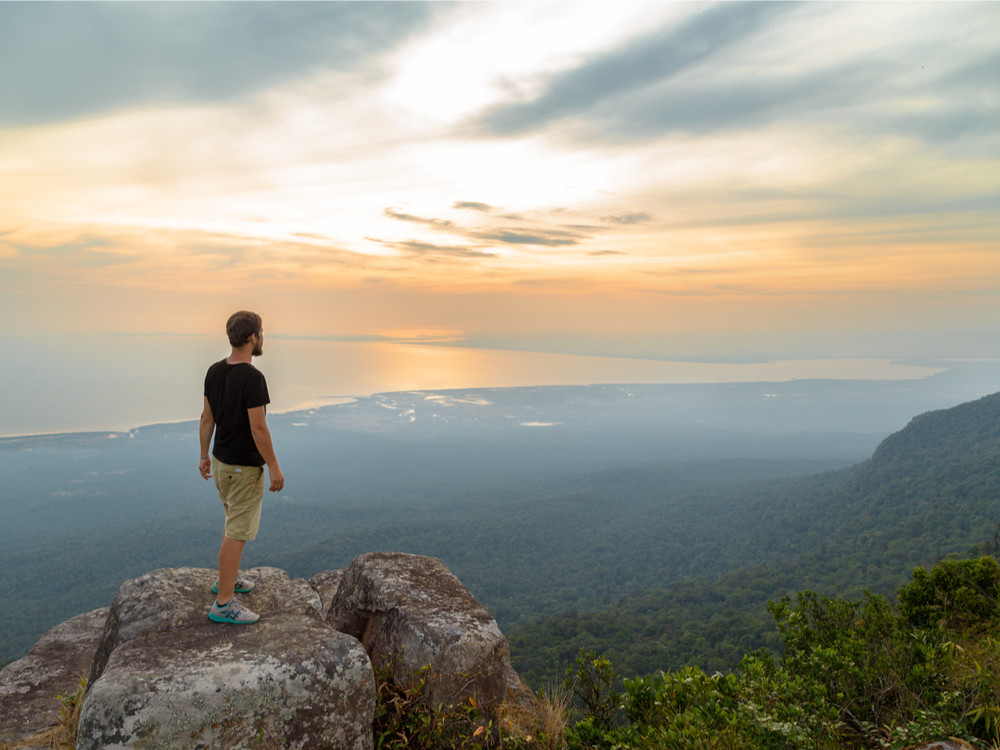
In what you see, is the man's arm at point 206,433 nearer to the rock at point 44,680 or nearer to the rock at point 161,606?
the rock at point 161,606

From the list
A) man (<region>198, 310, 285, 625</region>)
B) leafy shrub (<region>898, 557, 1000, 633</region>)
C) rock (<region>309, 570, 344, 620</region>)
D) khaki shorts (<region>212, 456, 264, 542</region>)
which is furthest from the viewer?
leafy shrub (<region>898, 557, 1000, 633</region>)

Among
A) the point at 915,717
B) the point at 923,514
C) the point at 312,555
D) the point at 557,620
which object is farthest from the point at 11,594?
the point at 923,514

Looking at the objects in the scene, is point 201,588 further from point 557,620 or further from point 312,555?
point 312,555

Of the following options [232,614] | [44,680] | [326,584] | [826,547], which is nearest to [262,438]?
[232,614]

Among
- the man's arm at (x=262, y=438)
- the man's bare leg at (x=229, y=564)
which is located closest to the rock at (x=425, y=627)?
the man's bare leg at (x=229, y=564)

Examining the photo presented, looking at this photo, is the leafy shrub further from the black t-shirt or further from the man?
the black t-shirt

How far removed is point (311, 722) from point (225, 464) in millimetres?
2862

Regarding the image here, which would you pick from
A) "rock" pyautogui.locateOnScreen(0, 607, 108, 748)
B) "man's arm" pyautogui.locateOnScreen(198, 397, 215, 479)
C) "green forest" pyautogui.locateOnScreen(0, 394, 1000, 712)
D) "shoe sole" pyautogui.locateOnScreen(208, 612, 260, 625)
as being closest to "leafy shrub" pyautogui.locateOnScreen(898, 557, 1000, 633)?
"shoe sole" pyautogui.locateOnScreen(208, 612, 260, 625)

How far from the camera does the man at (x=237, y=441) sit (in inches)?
230

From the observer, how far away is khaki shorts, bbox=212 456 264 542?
603 centimetres

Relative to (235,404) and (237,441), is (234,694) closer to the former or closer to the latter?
(237,441)

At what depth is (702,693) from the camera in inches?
221

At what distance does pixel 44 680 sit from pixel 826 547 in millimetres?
115111

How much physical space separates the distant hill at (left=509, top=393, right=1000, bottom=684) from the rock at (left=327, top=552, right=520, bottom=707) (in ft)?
6.54
